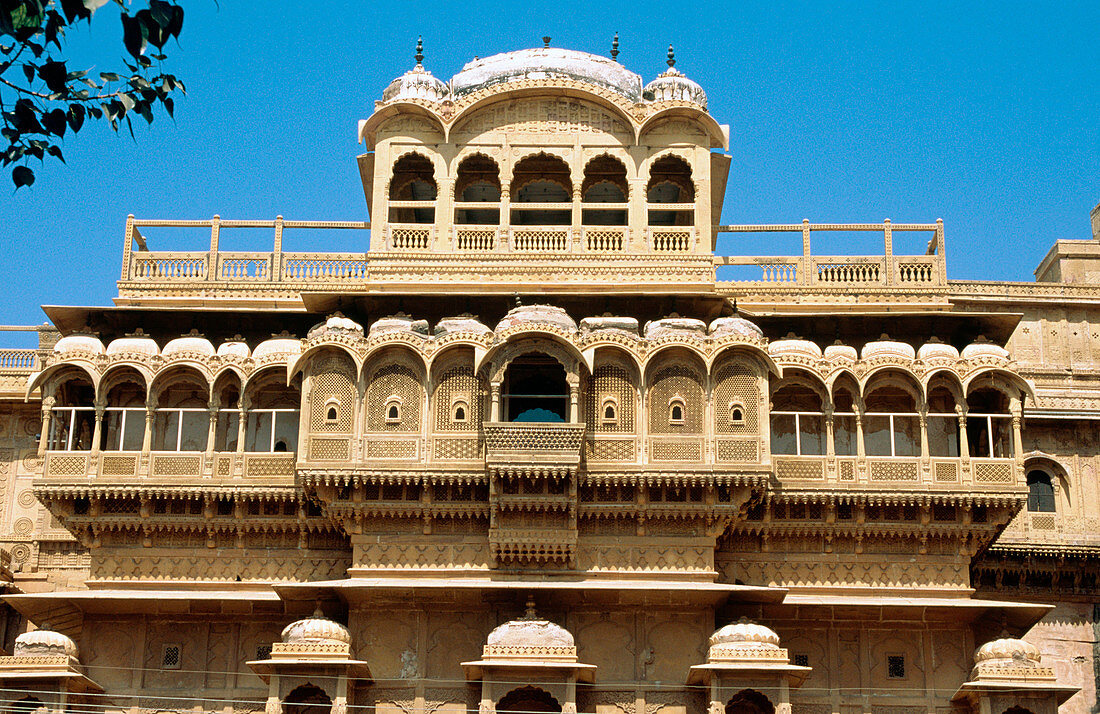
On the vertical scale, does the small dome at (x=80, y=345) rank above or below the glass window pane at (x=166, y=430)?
above

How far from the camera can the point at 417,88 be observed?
30547mm

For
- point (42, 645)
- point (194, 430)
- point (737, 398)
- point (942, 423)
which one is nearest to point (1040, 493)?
point (942, 423)

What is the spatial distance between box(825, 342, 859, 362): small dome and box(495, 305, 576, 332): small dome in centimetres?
449

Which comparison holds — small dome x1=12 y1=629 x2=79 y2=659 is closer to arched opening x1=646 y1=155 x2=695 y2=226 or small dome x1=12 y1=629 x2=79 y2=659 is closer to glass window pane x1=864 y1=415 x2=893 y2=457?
arched opening x1=646 y1=155 x2=695 y2=226

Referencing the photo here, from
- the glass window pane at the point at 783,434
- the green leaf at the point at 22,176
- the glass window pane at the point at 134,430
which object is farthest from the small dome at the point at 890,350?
the green leaf at the point at 22,176

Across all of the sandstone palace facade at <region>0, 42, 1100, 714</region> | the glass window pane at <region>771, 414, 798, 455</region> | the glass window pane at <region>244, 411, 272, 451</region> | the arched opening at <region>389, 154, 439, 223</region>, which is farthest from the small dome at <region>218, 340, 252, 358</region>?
the glass window pane at <region>771, 414, 798, 455</region>

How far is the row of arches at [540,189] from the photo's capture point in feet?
98.7

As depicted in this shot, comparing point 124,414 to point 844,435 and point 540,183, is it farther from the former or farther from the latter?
point 844,435

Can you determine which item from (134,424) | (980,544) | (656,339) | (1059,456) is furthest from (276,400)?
(1059,456)

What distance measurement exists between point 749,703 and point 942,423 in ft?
21.2

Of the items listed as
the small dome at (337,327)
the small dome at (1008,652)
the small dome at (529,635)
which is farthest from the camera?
the small dome at (337,327)

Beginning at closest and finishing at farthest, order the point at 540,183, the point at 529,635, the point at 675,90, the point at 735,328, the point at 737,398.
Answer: the point at 529,635 → the point at 737,398 → the point at 735,328 → the point at 675,90 → the point at 540,183

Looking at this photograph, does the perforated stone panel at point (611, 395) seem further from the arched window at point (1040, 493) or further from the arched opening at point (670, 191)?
the arched window at point (1040, 493)

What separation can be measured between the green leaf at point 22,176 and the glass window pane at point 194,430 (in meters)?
18.3
